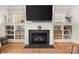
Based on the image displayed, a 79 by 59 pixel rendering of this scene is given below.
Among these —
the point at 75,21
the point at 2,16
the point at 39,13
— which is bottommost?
the point at 75,21

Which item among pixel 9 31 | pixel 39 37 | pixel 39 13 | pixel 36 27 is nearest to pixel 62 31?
pixel 39 37

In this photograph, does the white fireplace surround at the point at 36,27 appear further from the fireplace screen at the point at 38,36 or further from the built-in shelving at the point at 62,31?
the built-in shelving at the point at 62,31

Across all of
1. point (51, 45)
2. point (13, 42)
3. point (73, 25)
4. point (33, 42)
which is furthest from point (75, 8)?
point (13, 42)

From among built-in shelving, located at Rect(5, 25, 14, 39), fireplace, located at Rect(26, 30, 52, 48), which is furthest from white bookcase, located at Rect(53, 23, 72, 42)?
built-in shelving, located at Rect(5, 25, 14, 39)

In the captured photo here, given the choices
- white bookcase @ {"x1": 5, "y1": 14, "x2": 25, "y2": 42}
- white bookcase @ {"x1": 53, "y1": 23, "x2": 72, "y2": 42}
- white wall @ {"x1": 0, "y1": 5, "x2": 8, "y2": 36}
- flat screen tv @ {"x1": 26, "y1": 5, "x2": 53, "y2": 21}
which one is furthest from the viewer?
white bookcase @ {"x1": 53, "y1": 23, "x2": 72, "y2": 42}

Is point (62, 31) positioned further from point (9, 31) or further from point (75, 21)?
point (9, 31)

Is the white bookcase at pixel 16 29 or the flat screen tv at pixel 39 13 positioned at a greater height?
the flat screen tv at pixel 39 13

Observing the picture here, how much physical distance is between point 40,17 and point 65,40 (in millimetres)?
1606

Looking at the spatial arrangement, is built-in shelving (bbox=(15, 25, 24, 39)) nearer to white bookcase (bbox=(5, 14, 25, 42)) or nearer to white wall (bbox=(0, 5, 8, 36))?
white bookcase (bbox=(5, 14, 25, 42))

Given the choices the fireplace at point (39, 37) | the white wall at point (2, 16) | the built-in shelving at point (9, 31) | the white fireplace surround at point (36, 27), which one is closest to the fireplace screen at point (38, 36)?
the fireplace at point (39, 37)

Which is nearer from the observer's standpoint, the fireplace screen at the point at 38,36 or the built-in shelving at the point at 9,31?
the fireplace screen at the point at 38,36

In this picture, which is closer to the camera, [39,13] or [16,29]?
[39,13]

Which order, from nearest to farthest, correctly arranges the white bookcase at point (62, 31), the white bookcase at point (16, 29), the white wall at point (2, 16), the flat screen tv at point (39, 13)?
1. the flat screen tv at point (39, 13)
2. the white wall at point (2, 16)
3. the white bookcase at point (16, 29)
4. the white bookcase at point (62, 31)
